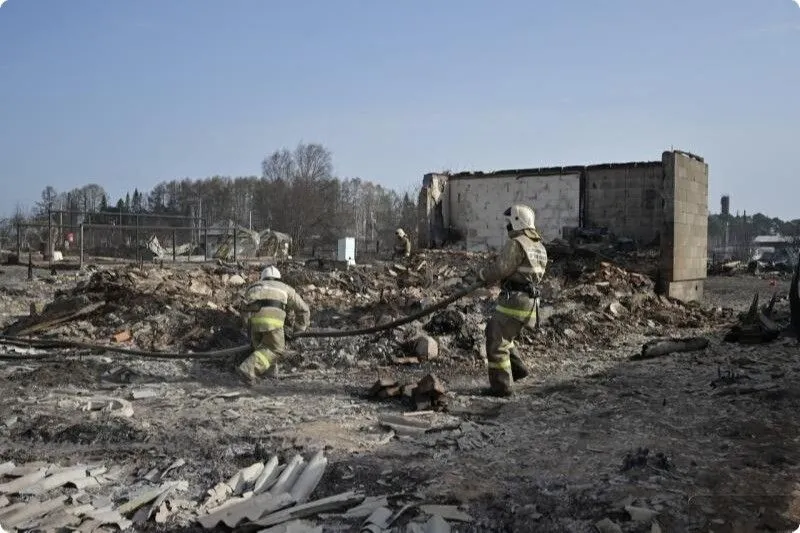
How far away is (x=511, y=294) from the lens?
7.03 m

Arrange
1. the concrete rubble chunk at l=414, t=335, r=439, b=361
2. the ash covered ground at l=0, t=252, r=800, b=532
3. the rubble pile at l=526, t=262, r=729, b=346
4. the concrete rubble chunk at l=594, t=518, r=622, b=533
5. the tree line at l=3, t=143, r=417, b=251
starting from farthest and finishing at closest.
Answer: the tree line at l=3, t=143, r=417, b=251, the rubble pile at l=526, t=262, r=729, b=346, the concrete rubble chunk at l=414, t=335, r=439, b=361, the ash covered ground at l=0, t=252, r=800, b=532, the concrete rubble chunk at l=594, t=518, r=622, b=533

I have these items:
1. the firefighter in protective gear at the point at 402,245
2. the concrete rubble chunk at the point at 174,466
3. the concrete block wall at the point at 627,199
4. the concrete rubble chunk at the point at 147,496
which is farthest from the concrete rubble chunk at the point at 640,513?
the concrete block wall at the point at 627,199

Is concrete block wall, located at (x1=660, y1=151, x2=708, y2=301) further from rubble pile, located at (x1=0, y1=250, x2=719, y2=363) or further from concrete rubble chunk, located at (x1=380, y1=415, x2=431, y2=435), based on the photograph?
concrete rubble chunk, located at (x1=380, y1=415, x2=431, y2=435)

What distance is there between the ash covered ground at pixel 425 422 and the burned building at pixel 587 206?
3.29 m

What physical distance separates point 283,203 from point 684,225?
1626 inches

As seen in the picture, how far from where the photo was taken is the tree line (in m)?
51.0

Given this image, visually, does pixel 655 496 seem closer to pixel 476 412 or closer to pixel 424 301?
pixel 476 412

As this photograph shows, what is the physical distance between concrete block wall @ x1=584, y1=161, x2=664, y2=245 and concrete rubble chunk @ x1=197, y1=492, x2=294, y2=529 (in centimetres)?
1891

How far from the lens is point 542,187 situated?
2295 centimetres

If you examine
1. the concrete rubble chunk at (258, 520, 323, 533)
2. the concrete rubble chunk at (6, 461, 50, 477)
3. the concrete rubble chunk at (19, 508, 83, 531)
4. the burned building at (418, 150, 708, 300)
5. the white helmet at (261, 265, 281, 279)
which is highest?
the burned building at (418, 150, 708, 300)

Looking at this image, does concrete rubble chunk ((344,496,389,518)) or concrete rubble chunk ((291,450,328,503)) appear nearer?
concrete rubble chunk ((344,496,389,518))

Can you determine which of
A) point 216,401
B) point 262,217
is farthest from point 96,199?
point 216,401

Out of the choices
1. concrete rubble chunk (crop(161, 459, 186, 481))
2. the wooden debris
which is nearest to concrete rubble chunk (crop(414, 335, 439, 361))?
the wooden debris

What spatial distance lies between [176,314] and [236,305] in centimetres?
144
